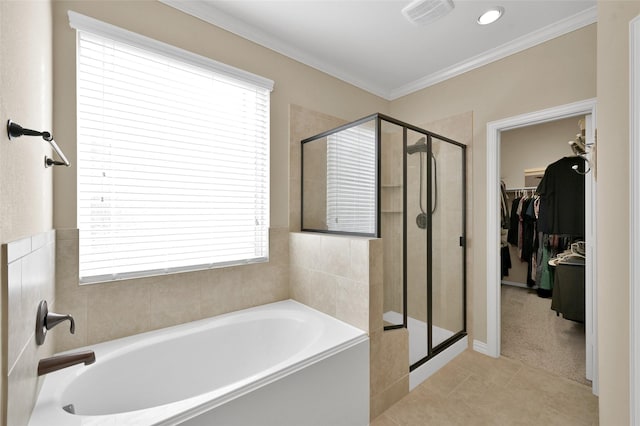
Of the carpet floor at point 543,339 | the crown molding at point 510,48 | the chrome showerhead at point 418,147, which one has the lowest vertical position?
the carpet floor at point 543,339

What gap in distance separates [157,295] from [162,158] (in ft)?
2.77

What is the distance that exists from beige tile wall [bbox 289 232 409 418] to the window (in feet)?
1.58

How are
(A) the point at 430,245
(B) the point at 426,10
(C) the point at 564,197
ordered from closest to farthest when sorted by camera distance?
(B) the point at 426,10
(A) the point at 430,245
(C) the point at 564,197

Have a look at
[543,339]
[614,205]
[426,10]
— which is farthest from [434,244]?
[426,10]

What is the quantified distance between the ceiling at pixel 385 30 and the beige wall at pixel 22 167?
1.01 meters

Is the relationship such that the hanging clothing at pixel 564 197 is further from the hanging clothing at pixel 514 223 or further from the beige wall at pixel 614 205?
the beige wall at pixel 614 205

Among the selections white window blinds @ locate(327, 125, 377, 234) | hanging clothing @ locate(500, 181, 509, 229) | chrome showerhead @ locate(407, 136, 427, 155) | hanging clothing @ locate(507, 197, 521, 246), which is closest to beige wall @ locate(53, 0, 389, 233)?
white window blinds @ locate(327, 125, 377, 234)

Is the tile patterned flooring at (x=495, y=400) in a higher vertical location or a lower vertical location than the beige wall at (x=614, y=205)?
lower

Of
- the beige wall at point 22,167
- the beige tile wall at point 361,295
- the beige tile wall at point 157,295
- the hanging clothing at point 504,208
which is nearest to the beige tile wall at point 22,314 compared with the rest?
the beige wall at point 22,167

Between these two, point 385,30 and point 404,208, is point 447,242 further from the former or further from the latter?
point 385,30

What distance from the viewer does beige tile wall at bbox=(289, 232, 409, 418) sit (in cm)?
176

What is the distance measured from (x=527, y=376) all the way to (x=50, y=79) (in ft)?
11.6

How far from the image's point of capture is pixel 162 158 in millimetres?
1761

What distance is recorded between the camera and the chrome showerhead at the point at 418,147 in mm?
2150
